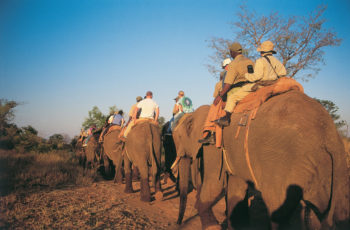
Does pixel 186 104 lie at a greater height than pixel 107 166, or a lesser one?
greater

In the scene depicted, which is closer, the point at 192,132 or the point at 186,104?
the point at 192,132

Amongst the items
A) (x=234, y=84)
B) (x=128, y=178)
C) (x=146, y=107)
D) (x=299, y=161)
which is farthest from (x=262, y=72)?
(x=128, y=178)

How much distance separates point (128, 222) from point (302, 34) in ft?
50.5

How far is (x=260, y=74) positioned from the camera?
3621mm

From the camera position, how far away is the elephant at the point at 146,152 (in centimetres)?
706

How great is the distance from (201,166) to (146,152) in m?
2.65

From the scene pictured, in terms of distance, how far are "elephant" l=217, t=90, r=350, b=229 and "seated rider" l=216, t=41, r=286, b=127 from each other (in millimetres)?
678

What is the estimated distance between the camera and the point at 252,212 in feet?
20.6

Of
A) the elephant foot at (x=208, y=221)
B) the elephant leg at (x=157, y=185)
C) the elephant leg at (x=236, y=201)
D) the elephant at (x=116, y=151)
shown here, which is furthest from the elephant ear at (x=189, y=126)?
the elephant at (x=116, y=151)

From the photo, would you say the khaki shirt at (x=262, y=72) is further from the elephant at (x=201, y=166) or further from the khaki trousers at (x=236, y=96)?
the elephant at (x=201, y=166)

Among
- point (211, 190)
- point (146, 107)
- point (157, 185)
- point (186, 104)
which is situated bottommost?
point (157, 185)

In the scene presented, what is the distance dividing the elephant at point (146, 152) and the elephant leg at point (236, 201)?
3013 mm

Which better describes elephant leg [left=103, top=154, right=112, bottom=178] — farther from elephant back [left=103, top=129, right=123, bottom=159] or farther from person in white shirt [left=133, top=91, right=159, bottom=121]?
person in white shirt [left=133, top=91, right=159, bottom=121]

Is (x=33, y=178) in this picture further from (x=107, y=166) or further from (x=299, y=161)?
(x=299, y=161)
